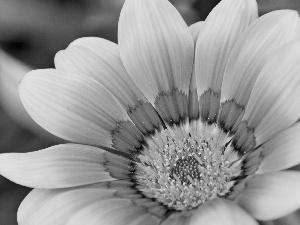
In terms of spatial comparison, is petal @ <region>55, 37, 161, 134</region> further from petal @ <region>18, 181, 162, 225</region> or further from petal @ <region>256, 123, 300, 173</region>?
petal @ <region>256, 123, 300, 173</region>

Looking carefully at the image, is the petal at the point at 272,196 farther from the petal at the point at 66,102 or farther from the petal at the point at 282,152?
the petal at the point at 66,102

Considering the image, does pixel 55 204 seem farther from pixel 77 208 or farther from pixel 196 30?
pixel 196 30

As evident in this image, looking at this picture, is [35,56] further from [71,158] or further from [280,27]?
[280,27]

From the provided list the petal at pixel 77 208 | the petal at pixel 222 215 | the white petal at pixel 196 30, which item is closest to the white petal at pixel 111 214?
the petal at pixel 77 208

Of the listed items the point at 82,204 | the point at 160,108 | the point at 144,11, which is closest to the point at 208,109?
the point at 160,108

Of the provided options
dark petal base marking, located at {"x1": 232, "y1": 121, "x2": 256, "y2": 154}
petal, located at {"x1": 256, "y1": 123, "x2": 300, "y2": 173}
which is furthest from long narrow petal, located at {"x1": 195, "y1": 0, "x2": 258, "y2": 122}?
petal, located at {"x1": 256, "y1": 123, "x2": 300, "y2": 173}

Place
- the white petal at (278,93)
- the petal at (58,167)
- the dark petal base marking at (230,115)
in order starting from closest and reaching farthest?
the white petal at (278,93)
the petal at (58,167)
the dark petal base marking at (230,115)
